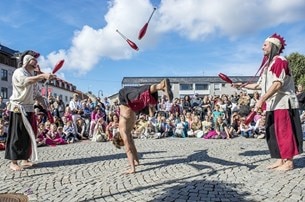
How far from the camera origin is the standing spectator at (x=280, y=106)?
591 cm

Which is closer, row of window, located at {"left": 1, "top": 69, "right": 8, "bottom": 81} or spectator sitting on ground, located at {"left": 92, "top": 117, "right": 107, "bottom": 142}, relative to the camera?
spectator sitting on ground, located at {"left": 92, "top": 117, "right": 107, "bottom": 142}

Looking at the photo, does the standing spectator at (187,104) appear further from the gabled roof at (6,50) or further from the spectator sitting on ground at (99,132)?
the gabled roof at (6,50)

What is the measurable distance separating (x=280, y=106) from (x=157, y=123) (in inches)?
359

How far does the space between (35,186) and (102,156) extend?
9.37ft

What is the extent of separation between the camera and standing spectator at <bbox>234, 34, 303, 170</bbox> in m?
5.91

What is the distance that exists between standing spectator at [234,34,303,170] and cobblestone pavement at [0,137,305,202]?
36cm

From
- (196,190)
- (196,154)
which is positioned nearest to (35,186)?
(196,190)

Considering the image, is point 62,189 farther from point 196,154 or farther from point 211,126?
point 211,126

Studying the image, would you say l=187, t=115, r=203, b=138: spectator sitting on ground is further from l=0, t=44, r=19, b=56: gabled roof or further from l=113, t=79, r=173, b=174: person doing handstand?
l=0, t=44, r=19, b=56: gabled roof

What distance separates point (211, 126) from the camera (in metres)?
14.5

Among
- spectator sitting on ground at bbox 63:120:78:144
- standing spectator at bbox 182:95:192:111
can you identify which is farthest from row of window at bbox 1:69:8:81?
spectator sitting on ground at bbox 63:120:78:144

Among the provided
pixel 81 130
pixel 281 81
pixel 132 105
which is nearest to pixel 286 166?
pixel 281 81

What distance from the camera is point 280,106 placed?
6.05m

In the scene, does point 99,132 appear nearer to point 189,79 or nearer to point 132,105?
point 132,105
